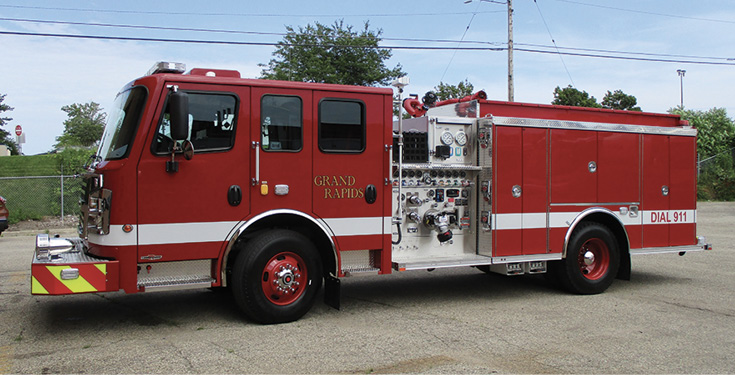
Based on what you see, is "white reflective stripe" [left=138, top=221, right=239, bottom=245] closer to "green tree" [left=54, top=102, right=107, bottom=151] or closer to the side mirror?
the side mirror

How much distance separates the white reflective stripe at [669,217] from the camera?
8.61 meters

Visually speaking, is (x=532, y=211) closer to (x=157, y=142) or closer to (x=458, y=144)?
(x=458, y=144)

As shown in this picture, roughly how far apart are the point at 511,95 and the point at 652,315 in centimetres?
1631

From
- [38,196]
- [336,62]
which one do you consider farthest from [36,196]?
[336,62]

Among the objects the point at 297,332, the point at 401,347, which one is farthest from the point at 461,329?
the point at 297,332

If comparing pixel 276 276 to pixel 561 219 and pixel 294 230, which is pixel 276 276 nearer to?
pixel 294 230

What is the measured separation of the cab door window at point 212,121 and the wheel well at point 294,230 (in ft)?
2.92

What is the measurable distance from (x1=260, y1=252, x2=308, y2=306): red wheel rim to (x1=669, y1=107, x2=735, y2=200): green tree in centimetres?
2234

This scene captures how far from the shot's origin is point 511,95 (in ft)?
73.3

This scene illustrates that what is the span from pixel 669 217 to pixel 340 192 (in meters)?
5.27

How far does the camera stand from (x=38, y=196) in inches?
732

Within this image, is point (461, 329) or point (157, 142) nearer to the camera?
point (157, 142)

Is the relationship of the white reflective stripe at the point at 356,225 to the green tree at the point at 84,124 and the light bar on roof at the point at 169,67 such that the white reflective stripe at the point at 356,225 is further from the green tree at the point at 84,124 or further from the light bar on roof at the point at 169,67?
the green tree at the point at 84,124

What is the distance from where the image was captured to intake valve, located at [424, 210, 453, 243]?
729cm
